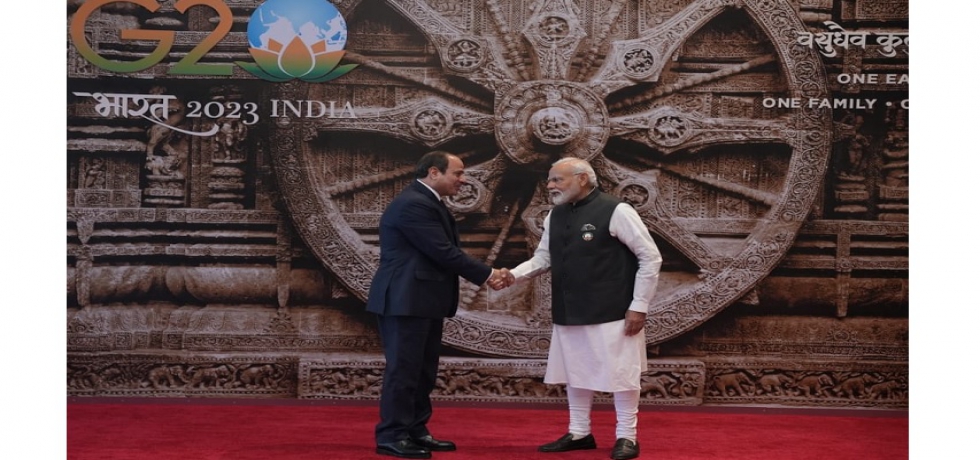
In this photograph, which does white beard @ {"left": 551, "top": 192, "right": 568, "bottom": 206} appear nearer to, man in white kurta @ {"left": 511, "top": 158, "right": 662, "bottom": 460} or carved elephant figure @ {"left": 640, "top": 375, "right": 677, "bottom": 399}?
man in white kurta @ {"left": 511, "top": 158, "right": 662, "bottom": 460}

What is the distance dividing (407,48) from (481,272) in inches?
80.9

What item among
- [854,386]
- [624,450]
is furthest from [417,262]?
[854,386]

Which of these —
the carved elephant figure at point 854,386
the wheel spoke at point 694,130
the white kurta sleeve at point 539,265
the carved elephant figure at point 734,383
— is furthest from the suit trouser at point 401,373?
the carved elephant figure at point 854,386

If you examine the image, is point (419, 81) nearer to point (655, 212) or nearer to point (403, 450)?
point (655, 212)

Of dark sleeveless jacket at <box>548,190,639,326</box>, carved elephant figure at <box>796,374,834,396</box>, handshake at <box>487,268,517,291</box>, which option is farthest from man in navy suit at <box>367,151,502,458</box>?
carved elephant figure at <box>796,374,834,396</box>

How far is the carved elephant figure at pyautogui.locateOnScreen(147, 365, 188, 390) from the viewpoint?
6.60 meters

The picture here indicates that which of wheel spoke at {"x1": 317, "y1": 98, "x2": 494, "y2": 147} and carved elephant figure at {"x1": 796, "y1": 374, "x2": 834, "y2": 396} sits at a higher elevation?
wheel spoke at {"x1": 317, "y1": 98, "x2": 494, "y2": 147}

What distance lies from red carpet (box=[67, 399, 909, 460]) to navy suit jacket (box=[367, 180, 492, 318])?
28.2 inches

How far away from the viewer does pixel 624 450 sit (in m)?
4.94

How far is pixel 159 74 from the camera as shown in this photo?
6.57 m

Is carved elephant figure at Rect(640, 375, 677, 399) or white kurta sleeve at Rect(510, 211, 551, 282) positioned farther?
carved elephant figure at Rect(640, 375, 677, 399)

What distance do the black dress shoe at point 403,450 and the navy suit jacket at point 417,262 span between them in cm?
60

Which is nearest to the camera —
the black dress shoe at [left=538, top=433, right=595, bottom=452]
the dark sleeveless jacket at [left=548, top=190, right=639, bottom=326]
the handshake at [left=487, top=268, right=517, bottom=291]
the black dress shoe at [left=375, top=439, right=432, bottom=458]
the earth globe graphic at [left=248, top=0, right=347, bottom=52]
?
the black dress shoe at [left=375, top=439, right=432, bottom=458]

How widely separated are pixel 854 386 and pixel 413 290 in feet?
10.3
